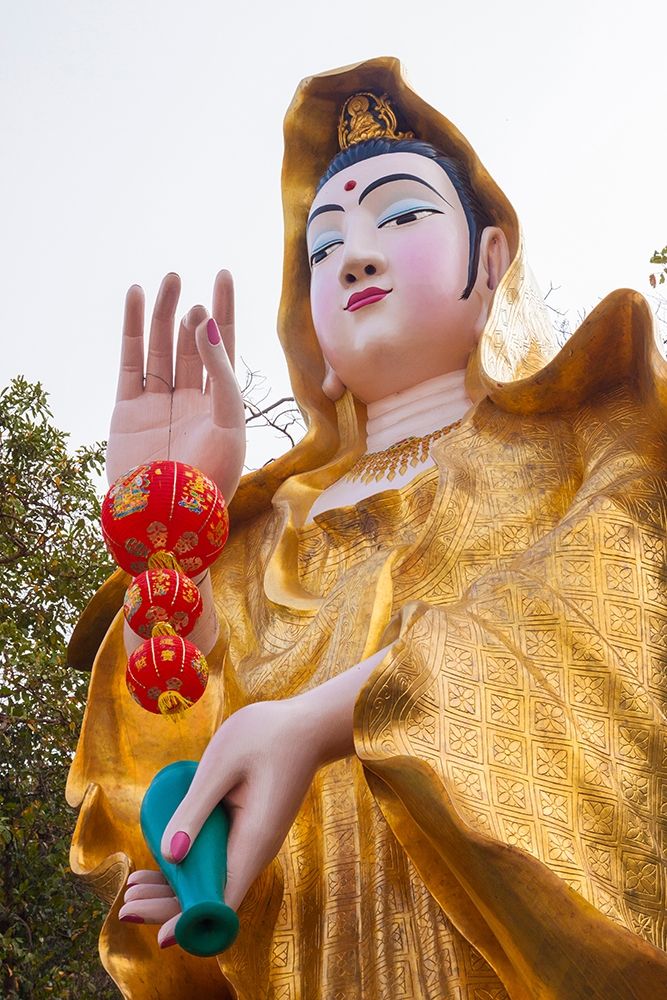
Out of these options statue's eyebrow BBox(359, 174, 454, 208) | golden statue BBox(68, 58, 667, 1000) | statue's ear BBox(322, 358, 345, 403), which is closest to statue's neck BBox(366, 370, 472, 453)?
golden statue BBox(68, 58, 667, 1000)

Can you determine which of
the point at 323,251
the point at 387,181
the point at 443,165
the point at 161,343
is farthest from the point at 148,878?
the point at 443,165

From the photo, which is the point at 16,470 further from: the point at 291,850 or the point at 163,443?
the point at 291,850

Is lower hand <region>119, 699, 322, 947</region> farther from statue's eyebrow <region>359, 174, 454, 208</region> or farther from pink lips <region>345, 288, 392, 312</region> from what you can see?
statue's eyebrow <region>359, 174, 454, 208</region>

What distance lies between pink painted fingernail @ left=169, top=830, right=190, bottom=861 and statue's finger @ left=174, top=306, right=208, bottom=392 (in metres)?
1.51

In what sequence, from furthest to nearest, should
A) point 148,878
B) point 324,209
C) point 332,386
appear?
point 332,386 < point 324,209 < point 148,878

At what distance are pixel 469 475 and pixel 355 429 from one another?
29.5 inches

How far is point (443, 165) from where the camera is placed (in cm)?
458

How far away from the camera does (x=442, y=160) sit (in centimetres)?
459

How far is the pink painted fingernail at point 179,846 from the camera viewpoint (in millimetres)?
2973

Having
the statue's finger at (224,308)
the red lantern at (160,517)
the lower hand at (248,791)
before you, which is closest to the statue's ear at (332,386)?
the statue's finger at (224,308)

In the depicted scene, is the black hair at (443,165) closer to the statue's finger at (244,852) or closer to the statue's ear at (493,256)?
the statue's ear at (493,256)

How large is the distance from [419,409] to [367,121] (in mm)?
1012

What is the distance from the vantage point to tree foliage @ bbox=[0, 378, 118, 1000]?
Result: 5.86 m

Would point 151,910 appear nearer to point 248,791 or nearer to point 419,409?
point 248,791
